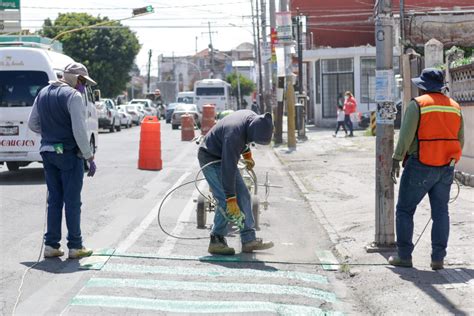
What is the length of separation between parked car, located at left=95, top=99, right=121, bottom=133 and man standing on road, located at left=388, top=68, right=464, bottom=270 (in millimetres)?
32785

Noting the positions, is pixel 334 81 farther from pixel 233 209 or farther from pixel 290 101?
pixel 233 209

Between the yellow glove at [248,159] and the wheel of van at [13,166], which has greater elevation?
the yellow glove at [248,159]

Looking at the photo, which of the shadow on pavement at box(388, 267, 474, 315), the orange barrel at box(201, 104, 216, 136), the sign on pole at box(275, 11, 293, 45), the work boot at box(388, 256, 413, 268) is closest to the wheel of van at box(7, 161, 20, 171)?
the sign on pole at box(275, 11, 293, 45)

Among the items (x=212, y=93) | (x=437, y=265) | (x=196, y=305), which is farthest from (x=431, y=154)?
(x=212, y=93)

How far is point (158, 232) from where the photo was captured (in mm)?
Result: 10445

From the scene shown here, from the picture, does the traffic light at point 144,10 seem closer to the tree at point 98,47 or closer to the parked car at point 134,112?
the parked car at point 134,112

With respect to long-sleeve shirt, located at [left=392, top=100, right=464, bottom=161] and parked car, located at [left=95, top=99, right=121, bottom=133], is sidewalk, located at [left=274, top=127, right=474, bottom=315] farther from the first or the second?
parked car, located at [left=95, top=99, right=121, bottom=133]

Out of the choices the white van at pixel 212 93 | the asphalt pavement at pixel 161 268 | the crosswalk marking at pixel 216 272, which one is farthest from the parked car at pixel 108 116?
the crosswalk marking at pixel 216 272

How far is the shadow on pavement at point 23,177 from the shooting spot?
16.2 m

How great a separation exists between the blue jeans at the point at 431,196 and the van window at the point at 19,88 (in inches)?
419

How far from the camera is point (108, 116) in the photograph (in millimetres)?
42188

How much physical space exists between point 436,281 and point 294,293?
54.2 inches

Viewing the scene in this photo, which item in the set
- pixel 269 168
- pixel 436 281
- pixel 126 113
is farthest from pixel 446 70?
pixel 126 113

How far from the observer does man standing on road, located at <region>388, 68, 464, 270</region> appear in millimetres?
7922
